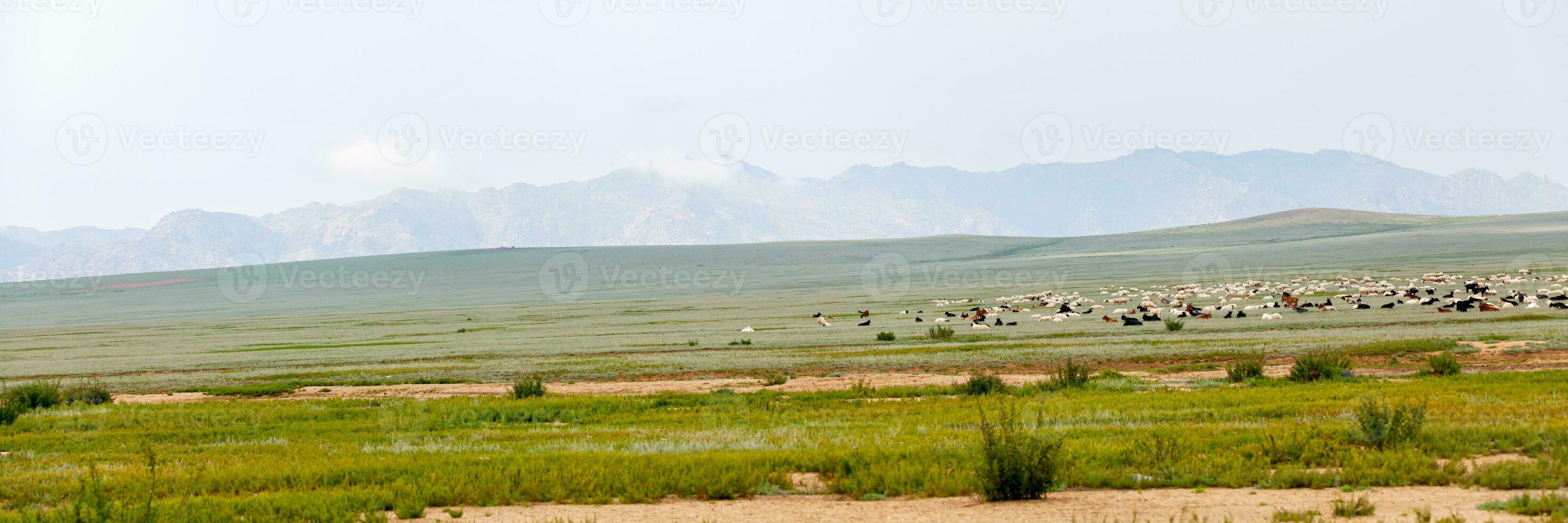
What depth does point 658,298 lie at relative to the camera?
10588 cm

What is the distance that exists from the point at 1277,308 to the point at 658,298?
7018cm

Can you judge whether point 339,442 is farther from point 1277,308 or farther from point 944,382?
point 1277,308

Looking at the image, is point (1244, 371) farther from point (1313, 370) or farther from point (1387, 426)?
point (1387, 426)

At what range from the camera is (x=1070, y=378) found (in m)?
20.3

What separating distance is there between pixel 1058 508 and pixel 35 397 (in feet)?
74.5

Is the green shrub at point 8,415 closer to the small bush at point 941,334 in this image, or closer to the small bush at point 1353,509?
the small bush at point 1353,509

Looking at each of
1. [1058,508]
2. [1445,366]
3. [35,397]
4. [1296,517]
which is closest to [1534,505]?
[1296,517]

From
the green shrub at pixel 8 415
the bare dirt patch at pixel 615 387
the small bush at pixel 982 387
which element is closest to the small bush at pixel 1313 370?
the bare dirt patch at pixel 615 387

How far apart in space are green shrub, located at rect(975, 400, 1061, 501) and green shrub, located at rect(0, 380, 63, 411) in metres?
21.0

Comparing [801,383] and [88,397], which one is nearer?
[88,397]

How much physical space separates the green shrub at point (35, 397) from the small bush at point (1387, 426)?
2412 cm

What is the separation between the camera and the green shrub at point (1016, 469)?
9320 mm

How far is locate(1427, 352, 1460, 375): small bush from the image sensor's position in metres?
19.2

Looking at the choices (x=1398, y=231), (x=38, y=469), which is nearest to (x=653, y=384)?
(x=38, y=469)
